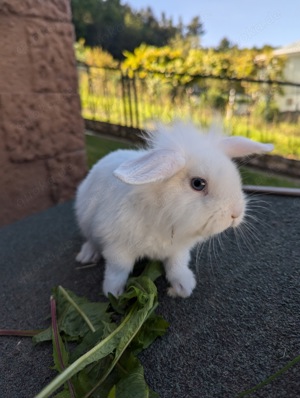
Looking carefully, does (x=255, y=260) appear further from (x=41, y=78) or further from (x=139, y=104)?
(x=139, y=104)

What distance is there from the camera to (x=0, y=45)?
2258 mm

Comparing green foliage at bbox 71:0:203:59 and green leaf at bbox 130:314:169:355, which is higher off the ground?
green foliage at bbox 71:0:203:59

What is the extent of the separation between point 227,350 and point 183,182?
0.59 meters

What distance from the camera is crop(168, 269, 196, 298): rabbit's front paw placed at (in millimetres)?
1387

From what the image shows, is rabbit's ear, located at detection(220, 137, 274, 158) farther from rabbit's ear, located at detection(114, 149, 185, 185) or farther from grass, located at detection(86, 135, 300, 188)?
grass, located at detection(86, 135, 300, 188)

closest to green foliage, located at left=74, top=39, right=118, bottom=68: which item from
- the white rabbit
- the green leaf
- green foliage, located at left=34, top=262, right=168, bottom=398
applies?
the white rabbit

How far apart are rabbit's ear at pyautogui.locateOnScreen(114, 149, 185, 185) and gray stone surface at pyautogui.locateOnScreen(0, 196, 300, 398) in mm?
597

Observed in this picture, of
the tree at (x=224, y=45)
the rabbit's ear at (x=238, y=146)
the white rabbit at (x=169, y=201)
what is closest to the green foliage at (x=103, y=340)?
the white rabbit at (x=169, y=201)

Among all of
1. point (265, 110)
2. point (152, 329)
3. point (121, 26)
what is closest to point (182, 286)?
point (152, 329)

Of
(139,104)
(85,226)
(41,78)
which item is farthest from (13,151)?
(139,104)

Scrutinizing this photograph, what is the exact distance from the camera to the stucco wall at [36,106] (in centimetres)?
235

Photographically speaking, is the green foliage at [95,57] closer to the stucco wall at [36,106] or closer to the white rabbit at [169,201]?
the stucco wall at [36,106]

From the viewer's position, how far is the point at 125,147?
4707 mm

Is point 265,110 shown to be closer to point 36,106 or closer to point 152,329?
point 36,106
